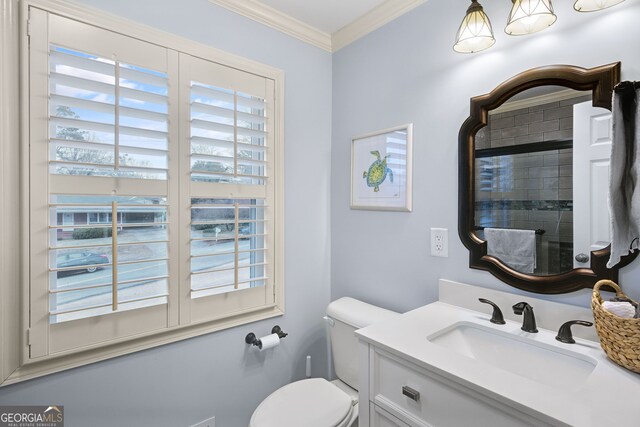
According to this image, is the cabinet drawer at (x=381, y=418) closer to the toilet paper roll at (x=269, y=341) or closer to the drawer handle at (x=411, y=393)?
the drawer handle at (x=411, y=393)

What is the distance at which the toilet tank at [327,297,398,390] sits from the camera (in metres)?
1.56

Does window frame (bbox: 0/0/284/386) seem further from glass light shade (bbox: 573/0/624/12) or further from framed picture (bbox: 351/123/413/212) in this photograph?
glass light shade (bbox: 573/0/624/12)

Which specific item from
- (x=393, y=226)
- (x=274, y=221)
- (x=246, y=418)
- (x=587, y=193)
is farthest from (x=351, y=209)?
(x=246, y=418)

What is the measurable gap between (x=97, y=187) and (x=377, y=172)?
4.40 feet

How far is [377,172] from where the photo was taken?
1.76 metres

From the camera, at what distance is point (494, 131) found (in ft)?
4.23

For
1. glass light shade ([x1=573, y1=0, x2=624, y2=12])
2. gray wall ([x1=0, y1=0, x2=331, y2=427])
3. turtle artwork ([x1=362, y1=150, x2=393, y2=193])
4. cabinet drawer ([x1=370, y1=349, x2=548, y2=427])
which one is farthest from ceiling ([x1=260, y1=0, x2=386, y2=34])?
cabinet drawer ([x1=370, y1=349, x2=548, y2=427])

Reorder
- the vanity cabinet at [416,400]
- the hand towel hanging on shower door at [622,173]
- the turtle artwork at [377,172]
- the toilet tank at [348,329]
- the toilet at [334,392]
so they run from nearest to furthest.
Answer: the vanity cabinet at [416,400] → the hand towel hanging on shower door at [622,173] → the toilet at [334,392] → the toilet tank at [348,329] → the turtle artwork at [377,172]

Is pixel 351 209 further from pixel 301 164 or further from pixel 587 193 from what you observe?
pixel 587 193

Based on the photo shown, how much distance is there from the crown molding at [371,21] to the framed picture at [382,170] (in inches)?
23.8

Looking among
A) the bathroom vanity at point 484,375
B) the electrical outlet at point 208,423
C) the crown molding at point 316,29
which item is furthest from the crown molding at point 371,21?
the electrical outlet at point 208,423

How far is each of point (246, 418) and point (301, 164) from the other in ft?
4.81

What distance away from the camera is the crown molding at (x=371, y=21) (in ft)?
5.23
